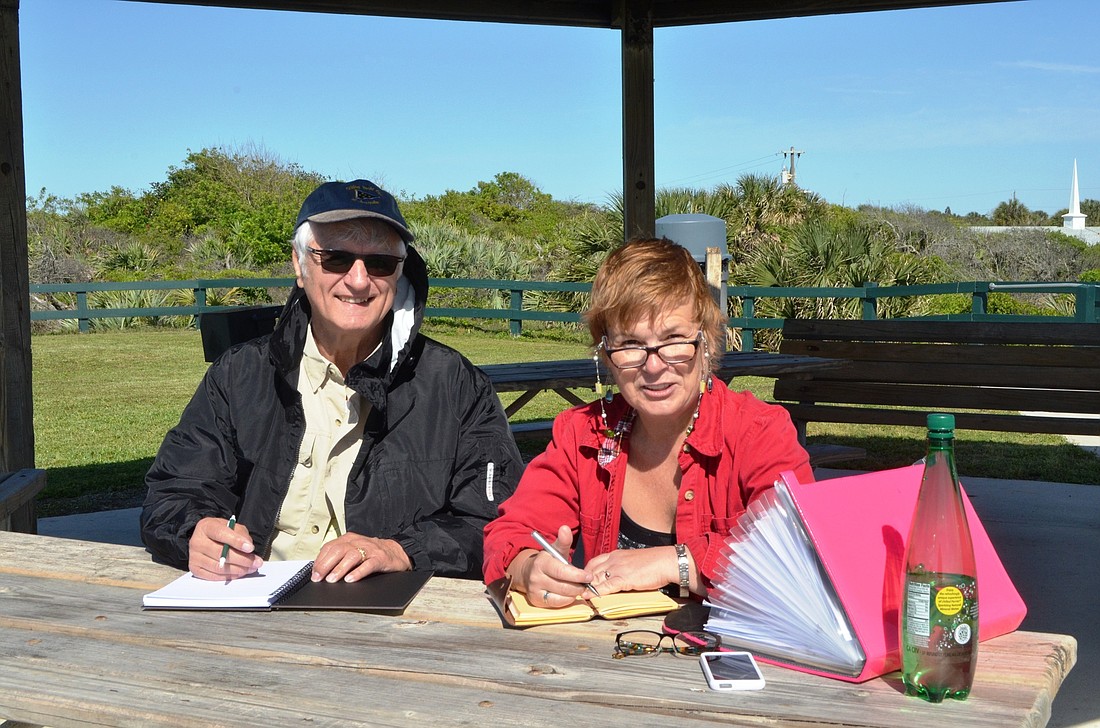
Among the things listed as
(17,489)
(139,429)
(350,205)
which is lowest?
(139,429)

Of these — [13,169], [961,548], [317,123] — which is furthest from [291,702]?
[317,123]

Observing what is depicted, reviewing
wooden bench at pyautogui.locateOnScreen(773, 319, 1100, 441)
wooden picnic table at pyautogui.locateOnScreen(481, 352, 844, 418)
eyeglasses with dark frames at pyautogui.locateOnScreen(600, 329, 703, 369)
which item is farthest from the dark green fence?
eyeglasses with dark frames at pyautogui.locateOnScreen(600, 329, 703, 369)

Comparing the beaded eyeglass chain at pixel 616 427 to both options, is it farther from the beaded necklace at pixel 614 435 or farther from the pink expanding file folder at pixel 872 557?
the pink expanding file folder at pixel 872 557

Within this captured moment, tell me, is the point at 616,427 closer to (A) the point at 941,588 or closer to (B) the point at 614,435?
(B) the point at 614,435

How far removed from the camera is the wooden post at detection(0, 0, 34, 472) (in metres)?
4.43

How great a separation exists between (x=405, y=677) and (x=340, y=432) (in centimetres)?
108

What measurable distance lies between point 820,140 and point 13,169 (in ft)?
151

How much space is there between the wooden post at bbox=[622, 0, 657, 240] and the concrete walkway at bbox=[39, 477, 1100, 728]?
244cm

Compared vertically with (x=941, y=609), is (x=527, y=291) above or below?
above

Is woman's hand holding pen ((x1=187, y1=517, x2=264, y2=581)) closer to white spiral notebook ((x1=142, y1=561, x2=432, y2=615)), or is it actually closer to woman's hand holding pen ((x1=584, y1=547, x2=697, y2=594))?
white spiral notebook ((x1=142, y1=561, x2=432, y2=615))

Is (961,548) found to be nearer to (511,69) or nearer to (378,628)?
(378,628)

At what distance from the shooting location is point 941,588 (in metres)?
1.38

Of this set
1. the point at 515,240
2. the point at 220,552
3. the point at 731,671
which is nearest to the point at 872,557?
the point at 731,671

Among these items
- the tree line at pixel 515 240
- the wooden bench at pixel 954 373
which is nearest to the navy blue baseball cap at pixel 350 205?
the wooden bench at pixel 954 373
